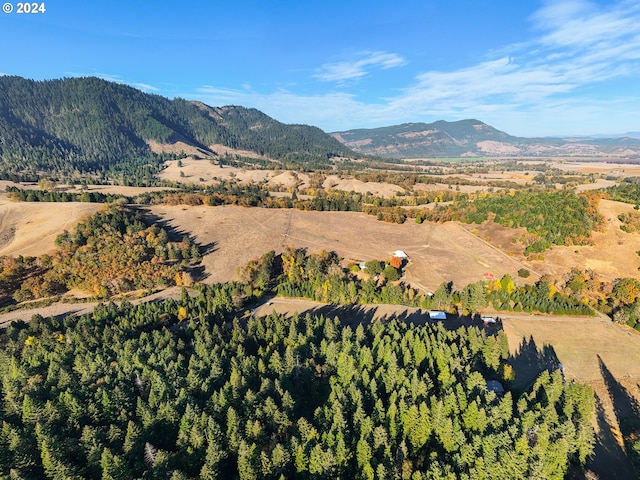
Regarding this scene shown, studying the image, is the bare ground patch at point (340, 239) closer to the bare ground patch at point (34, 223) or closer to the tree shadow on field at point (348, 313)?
the tree shadow on field at point (348, 313)

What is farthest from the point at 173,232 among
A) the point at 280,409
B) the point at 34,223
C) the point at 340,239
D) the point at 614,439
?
the point at 614,439

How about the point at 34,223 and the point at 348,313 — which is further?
the point at 34,223

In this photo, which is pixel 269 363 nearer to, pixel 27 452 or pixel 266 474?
pixel 266 474

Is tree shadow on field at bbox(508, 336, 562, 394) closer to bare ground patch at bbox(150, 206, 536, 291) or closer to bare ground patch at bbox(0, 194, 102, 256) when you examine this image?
bare ground patch at bbox(150, 206, 536, 291)

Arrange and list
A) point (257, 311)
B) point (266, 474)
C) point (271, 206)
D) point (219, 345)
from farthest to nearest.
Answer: point (271, 206), point (257, 311), point (219, 345), point (266, 474)

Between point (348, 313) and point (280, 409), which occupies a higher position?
point (280, 409)

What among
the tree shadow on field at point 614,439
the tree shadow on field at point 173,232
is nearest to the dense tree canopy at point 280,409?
the tree shadow on field at point 614,439

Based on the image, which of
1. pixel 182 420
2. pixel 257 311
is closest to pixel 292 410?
pixel 182 420

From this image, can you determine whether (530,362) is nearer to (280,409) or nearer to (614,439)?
(614,439)
